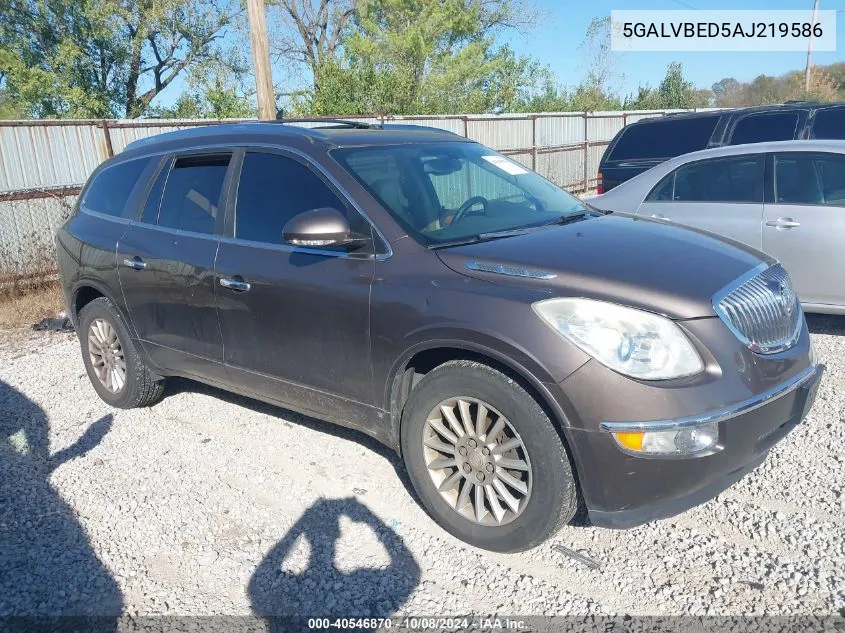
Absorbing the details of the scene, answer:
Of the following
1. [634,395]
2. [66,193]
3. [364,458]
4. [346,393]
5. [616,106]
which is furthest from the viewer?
[616,106]

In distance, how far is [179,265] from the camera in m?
4.21

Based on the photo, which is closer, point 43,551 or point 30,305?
point 43,551

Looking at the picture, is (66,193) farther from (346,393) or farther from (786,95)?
(786,95)

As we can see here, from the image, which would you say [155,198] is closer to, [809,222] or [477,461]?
[477,461]

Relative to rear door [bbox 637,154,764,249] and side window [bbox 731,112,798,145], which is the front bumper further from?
side window [bbox 731,112,798,145]

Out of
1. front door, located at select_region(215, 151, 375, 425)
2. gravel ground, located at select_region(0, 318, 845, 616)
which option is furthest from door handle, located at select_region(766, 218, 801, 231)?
front door, located at select_region(215, 151, 375, 425)

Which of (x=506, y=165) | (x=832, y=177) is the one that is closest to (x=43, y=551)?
(x=506, y=165)

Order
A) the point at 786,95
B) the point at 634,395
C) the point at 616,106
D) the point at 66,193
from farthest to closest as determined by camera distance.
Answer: the point at 786,95 < the point at 616,106 < the point at 66,193 < the point at 634,395

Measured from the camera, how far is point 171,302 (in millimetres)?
4324

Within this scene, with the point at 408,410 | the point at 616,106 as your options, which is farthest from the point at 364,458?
the point at 616,106

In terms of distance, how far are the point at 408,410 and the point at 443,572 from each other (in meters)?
0.73

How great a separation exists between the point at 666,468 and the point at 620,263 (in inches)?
34.5

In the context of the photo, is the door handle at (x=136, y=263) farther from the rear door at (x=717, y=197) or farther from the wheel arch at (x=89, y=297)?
the rear door at (x=717, y=197)

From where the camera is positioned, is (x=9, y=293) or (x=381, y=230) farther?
(x=9, y=293)
